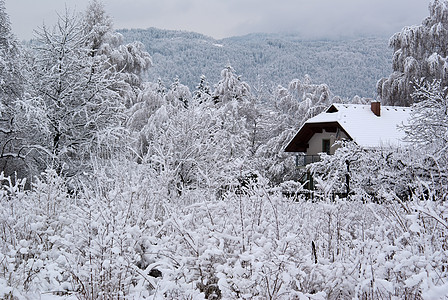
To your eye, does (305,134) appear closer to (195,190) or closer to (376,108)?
(376,108)

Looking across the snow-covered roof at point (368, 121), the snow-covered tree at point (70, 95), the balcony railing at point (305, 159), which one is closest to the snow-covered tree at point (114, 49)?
the snow-covered tree at point (70, 95)

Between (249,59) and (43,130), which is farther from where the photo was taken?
(249,59)

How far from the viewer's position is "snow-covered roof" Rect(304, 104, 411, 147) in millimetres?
24094

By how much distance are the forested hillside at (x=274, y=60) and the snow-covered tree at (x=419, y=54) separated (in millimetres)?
32455

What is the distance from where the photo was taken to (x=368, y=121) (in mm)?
25484

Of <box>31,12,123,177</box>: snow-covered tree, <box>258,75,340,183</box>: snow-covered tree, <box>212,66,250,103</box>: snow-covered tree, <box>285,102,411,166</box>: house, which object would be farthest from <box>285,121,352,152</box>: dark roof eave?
<box>31,12,123,177</box>: snow-covered tree

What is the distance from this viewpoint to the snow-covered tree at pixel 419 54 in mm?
25903

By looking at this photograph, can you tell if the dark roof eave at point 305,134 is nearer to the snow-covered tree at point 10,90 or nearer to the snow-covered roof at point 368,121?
the snow-covered roof at point 368,121

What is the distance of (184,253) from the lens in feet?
13.9

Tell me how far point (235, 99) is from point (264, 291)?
28594 mm

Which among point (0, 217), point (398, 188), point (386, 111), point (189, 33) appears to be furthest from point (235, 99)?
point (189, 33)

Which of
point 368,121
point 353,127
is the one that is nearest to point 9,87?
point 353,127

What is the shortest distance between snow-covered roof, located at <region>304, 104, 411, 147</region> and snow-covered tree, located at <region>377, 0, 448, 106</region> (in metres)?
2.31

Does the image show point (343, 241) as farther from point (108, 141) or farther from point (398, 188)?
point (108, 141)
